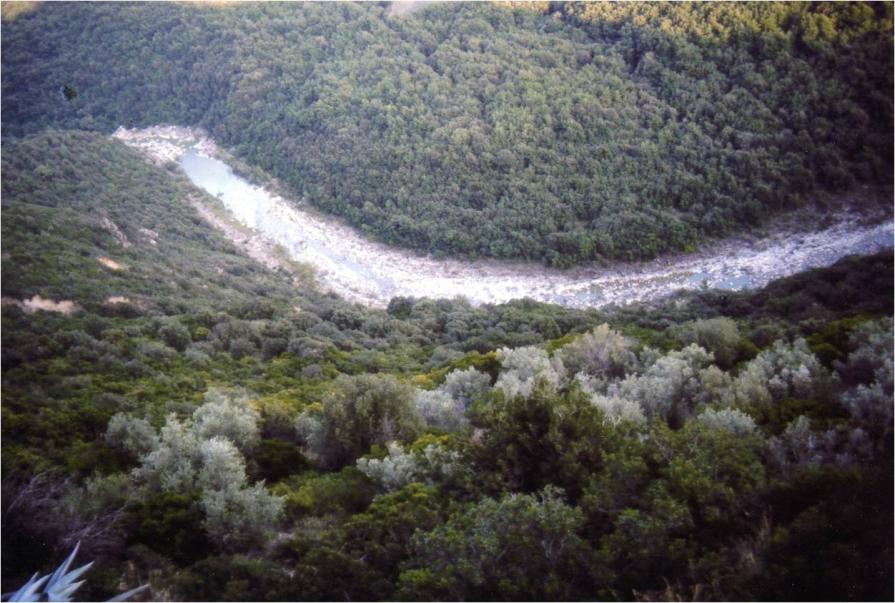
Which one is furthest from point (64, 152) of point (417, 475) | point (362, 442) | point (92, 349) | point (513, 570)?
point (513, 570)

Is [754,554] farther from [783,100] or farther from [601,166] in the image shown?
[783,100]

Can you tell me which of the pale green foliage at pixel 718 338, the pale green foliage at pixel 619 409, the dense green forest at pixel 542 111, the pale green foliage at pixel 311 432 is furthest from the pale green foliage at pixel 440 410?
the dense green forest at pixel 542 111

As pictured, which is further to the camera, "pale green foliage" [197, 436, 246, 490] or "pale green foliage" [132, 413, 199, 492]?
"pale green foliage" [132, 413, 199, 492]

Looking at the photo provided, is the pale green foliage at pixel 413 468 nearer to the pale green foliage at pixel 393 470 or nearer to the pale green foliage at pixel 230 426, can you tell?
the pale green foliage at pixel 393 470

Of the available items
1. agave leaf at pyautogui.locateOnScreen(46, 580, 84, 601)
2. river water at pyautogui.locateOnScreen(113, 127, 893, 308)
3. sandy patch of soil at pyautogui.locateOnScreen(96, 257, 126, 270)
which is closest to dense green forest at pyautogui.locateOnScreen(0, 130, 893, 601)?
agave leaf at pyautogui.locateOnScreen(46, 580, 84, 601)

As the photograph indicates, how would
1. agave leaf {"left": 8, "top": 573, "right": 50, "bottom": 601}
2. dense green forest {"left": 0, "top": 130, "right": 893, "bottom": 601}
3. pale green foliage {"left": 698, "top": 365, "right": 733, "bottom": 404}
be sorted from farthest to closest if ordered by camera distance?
pale green foliage {"left": 698, "top": 365, "right": 733, "bottom": 404}
dense green forest {"left": 0, "top": 130, "right": 893, "bottom": 601}
agave leaf {"left": 8, "top": 573, "right": 50, "bottom": 601}

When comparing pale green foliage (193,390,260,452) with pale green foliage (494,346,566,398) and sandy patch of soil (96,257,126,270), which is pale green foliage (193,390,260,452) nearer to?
pale green foliage (494,346,566,398)
